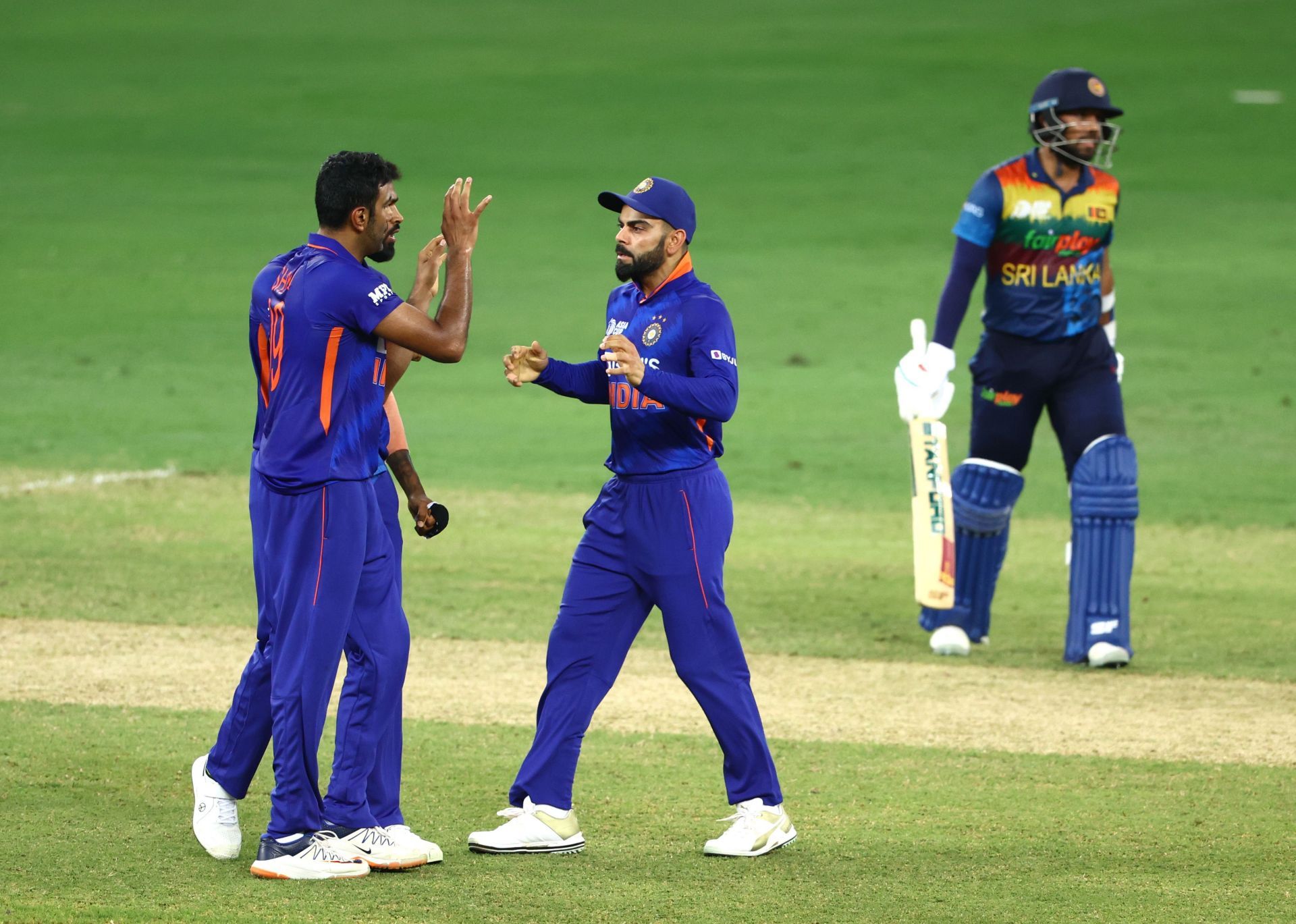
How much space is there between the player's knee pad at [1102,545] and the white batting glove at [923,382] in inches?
28.5

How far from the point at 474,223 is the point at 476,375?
1343cm

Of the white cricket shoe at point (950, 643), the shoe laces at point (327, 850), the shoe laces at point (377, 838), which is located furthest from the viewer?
the white cricket shoe at point (950, 643)

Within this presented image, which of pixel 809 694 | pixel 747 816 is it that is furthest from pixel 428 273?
pixel 809 694

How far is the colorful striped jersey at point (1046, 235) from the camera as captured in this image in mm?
9109

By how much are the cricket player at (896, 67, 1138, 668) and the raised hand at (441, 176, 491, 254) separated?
12.7 feet

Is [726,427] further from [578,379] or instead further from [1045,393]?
[578,379]

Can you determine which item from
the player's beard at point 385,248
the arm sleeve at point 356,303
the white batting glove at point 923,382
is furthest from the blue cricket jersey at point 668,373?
the white batting glove at point 923,382

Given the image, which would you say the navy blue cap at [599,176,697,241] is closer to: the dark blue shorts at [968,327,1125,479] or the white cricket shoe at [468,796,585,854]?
the white cricket shoe at [468,796,585,854]

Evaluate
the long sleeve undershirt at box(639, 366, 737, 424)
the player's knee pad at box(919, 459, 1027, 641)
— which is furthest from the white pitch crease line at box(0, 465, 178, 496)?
the long sleeve undershirt at box(639, 366, 737, 424)

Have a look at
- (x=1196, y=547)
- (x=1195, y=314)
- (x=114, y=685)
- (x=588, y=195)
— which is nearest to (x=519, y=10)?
(x=588, y=195)

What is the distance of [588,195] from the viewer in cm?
2756

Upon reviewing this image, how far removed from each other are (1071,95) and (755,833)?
178 inches

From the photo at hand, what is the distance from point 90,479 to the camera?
13.7 metres

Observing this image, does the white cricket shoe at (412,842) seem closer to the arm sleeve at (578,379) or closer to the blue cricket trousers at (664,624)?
the blue cricket trousers at (664,624)
